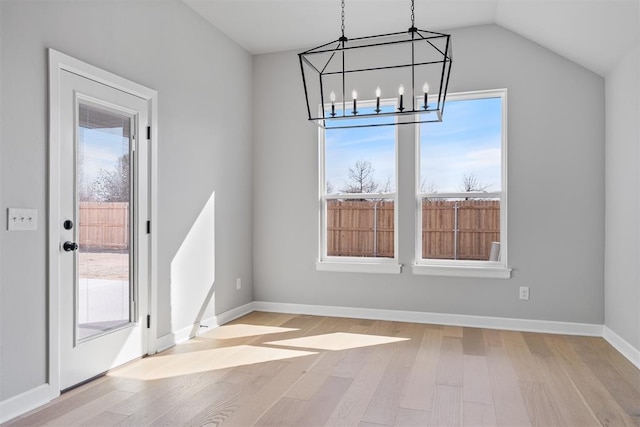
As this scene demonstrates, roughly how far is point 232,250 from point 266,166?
1055mm

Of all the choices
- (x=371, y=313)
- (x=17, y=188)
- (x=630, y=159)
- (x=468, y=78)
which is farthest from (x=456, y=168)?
(x=17, y=188)

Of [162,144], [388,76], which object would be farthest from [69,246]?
[388,76]

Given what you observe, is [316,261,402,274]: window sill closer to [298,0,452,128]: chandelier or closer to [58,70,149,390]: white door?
[298,0,452,128]: chandelier

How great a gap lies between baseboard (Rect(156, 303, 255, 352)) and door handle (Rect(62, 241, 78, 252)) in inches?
44.4

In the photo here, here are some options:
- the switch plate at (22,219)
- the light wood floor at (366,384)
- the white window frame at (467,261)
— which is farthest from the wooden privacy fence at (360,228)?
the switch plate at (22,219)

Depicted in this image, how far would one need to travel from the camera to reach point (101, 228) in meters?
2.97

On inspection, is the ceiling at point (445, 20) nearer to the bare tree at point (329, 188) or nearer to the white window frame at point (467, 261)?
the white window frame at point (467, 261)

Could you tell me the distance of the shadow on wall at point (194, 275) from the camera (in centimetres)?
374

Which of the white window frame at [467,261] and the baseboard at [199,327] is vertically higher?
the white window frame at [467,261]

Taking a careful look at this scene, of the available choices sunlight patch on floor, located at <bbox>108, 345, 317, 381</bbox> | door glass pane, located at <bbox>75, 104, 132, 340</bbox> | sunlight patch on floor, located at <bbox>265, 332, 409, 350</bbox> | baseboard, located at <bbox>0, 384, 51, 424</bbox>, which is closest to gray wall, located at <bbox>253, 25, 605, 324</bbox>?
sunlight patch on floor, located at <bbox>265, 332, 409, 350</bbox>

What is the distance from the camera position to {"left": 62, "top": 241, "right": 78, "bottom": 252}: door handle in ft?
8.74

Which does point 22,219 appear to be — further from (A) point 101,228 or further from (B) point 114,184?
(B) point 114,184

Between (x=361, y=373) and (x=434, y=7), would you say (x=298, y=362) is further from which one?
(x=434, y=7)

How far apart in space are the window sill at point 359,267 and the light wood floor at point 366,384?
721mm
